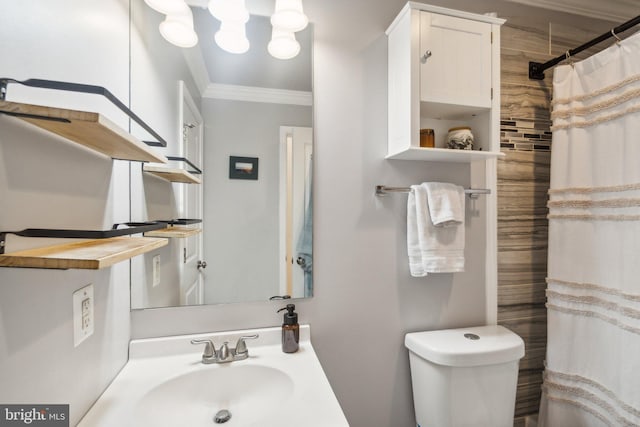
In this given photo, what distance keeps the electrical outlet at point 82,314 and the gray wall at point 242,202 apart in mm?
388

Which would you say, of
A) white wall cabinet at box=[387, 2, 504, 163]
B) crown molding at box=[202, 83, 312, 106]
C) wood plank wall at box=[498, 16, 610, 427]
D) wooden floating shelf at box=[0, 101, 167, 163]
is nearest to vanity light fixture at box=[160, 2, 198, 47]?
crown molding at box=[202, 83, 312, 106]

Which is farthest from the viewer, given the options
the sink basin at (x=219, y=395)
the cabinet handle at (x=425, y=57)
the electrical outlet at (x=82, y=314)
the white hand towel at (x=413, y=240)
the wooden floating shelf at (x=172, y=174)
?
the white hand towel at (x=413, y=240)

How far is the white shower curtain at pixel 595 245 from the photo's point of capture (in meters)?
1.10

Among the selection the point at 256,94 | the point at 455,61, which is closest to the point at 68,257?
the point at 256,94

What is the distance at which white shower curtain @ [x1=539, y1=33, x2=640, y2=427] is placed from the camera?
3.62ft

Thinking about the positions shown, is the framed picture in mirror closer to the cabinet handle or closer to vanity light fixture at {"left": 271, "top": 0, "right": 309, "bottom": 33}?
vanity light fixture at {"left": 271, "top": 0, "right": 309, "bottom": 33}

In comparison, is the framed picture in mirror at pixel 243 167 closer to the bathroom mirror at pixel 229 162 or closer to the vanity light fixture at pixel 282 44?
the bathroom mirror at pixel 229 162

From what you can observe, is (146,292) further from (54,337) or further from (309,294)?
(309,294)

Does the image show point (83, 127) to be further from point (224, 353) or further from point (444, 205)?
point (444, 205)

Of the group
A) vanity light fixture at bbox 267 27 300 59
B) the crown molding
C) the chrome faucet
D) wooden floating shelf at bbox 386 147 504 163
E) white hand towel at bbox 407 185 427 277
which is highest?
vanity light fixture at bbox 267 27 300 59

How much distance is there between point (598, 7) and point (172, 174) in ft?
7.11

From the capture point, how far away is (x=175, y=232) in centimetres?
97

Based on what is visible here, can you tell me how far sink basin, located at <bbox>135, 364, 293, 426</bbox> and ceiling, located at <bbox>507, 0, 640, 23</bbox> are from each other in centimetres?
195

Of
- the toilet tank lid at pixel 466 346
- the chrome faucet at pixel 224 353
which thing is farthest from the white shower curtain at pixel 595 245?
the chrome faucet at pixel 224 353
